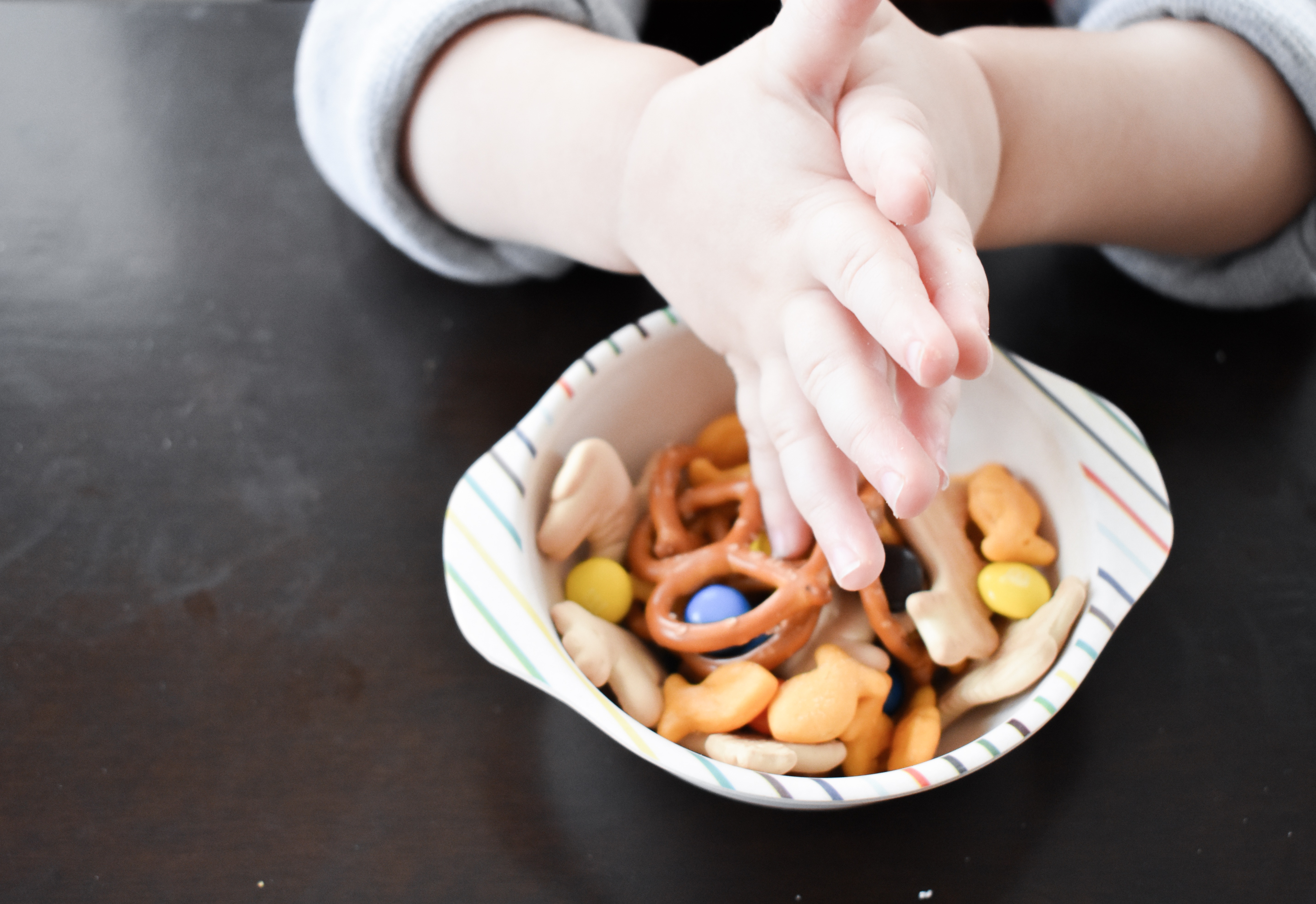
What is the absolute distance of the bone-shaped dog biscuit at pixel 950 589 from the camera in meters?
0.39

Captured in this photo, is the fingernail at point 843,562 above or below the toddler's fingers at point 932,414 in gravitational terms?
below

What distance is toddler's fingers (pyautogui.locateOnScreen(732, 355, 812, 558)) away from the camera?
0.43 m

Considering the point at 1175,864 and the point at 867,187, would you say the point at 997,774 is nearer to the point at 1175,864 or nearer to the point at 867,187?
the point at 1175,864

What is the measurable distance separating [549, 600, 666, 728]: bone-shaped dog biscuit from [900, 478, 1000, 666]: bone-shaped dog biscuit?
0.38 feet

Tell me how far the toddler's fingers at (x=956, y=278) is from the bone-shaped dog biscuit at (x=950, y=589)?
12 cm

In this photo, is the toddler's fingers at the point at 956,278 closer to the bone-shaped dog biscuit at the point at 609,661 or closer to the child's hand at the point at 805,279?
the child's hand at the point at 805,279

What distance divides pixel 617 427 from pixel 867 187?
179 millimetres

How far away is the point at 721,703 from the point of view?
0.37m

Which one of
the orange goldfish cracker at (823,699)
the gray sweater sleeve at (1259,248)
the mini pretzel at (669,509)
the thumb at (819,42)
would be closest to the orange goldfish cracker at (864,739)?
the orange goldfish cracker at (823,699)

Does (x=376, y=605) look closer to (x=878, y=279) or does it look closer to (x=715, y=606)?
(x=715, y=606)

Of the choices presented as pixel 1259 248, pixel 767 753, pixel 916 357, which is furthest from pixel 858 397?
pixel 1259 248

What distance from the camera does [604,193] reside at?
482 millimetres

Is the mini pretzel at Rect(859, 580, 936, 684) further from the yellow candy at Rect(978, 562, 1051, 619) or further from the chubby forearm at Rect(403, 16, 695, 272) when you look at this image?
the chubby forearm at Rect(403, 16, 695, 272)

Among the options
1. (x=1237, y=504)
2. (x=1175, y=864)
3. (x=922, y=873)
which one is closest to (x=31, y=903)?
(x=922, y=873)
